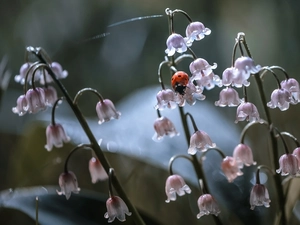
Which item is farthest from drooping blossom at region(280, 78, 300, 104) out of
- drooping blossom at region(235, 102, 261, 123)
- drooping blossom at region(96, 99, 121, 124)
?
drooping blossom at region(96, 99, 121, 124)

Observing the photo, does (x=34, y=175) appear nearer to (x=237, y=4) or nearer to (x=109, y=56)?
(x=109, y=56)

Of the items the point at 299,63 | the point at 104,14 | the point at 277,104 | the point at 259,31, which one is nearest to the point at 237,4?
the point at 259,31

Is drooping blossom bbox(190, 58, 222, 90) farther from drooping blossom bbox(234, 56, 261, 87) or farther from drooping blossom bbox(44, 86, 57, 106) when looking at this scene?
drooping blossom bbox(44, 86, 57, 106)

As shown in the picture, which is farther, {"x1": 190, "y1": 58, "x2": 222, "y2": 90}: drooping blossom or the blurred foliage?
the blurred foliage

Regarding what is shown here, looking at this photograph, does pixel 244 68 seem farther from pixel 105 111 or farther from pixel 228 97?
pixel 105 111

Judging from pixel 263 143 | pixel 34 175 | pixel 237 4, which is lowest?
pixel 263 143

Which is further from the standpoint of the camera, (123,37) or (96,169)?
(123,37)

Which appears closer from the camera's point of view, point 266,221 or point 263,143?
point 266,221

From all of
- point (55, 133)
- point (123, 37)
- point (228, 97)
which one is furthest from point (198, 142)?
point (123, 37)

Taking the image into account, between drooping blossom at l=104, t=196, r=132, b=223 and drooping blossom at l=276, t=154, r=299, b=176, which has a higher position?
drooping blossom at l=276, t=154, r=299, b=176

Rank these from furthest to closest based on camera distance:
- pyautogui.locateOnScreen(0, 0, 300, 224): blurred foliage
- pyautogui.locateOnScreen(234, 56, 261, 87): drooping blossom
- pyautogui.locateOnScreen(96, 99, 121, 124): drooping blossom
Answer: pyautogui.locateOnScreen(0, 0, 300, 224): blurred foliage → pyautogui.locateOnScreen(96, 99, 121, 124): drooping blossom → pyautogui.locateOnScreen(234, 56, 261, 87): drooping blossom

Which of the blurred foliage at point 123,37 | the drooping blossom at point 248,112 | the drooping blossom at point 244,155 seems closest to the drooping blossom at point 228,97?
the drooping blossom at point 248,112
